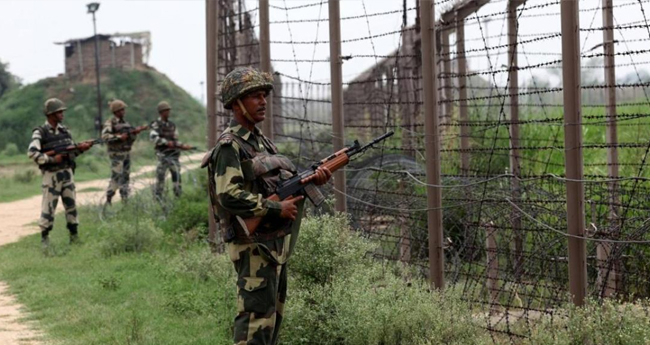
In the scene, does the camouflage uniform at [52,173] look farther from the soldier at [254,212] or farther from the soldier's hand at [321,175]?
the soldier's hand at [321,175]

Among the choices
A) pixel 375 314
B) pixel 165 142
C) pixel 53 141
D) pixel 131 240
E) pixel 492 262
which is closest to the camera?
pixel 375 314

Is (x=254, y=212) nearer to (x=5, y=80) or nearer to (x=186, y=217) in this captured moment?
(x=186, y=217)

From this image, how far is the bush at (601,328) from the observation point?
455 centimetres

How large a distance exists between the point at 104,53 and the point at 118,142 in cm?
3630

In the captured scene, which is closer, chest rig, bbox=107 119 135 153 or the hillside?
chest rig, bbox=107 119 135 153

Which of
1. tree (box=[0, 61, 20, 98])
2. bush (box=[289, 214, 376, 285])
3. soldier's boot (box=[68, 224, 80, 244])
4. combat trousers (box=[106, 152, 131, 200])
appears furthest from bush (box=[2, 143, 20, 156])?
bush (box=[289, 214, 376, 285])

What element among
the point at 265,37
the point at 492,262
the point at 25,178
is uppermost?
the point at 265,37

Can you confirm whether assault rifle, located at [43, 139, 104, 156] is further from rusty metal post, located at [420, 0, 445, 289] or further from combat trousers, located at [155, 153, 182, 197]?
rusty metal post, located at [420, 0, 445, 289]

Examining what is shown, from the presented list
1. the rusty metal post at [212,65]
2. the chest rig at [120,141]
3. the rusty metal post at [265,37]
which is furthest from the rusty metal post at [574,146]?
the chest rig at [120,141]

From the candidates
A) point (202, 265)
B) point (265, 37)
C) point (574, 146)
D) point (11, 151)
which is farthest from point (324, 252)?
point (11, 151)

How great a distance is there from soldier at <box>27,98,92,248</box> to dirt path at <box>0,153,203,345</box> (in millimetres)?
1079

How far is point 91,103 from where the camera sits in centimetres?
4778

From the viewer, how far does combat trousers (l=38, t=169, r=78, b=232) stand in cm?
1198

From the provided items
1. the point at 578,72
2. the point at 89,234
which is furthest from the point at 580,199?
the point at 89,234
